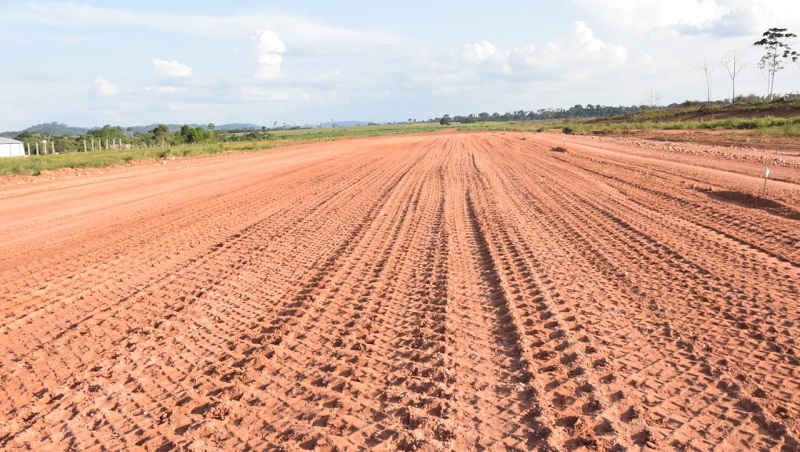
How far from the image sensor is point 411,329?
6.32 metres

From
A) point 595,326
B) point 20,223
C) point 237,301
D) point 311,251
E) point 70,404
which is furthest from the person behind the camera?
point 20,223

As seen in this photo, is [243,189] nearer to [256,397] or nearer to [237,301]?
[237,301]

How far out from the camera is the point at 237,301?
7.52 m

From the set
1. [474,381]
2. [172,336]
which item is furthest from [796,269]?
[172,336]

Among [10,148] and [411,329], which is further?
[10,148]

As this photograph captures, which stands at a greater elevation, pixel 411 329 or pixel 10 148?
pixel 10 148

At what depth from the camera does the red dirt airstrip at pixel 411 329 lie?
4398mm

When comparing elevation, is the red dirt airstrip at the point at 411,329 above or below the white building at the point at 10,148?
below

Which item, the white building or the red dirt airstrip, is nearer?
the red dirt airstrip

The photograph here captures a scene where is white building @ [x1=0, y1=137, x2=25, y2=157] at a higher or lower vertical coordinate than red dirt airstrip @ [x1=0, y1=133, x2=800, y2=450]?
higher

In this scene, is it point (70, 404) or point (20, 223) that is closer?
point (70, 404)

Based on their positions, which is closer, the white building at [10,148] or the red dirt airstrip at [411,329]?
the red dirt airstrip at [411,329]

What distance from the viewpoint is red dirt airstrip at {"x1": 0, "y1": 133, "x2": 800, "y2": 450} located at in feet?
14.4

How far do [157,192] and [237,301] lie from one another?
1440cm
